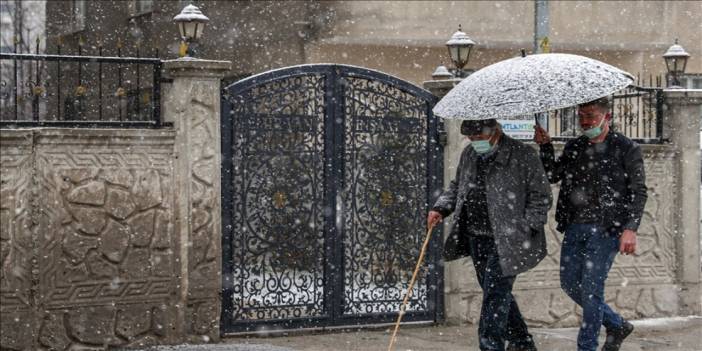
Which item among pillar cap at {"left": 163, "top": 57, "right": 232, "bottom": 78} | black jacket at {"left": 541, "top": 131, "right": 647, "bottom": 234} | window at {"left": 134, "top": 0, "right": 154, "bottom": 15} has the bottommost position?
black jacket at {"left": 541, "top": 131, "right": 647, "bottom": 234}

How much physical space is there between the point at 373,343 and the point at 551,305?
86.1 inches

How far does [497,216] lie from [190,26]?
3144 millimetres

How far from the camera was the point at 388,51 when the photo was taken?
18.7 metres

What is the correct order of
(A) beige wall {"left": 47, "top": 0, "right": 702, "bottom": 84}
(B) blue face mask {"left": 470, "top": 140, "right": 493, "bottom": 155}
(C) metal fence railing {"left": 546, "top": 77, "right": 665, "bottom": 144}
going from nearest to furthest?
(B) blue face mask {"left": 470, "top": 140, "right": 493, "bottom": 155} → (C) metal fence railing {"left": 546, "top": 77, "right": 665, "bottom": 144} → (A) beige wall {"left": 47, "top": 0, "right": 702, "bottom": 84}

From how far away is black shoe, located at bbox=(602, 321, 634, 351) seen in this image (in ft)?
27.6

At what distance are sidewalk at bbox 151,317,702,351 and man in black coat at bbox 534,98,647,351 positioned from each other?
66.4 inches

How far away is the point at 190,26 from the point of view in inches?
381

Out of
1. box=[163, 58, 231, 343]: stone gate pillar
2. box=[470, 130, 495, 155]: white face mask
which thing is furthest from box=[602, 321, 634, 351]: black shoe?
box=[163, 58, 231, 343]: stone gate pillar

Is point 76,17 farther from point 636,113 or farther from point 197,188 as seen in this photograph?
point 197,188

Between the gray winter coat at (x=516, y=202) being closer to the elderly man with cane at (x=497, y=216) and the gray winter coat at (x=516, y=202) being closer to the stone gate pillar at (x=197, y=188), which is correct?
the elderly man with cane at (x=497, y=216)

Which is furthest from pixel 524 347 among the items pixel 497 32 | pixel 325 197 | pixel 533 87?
pixel 497 32

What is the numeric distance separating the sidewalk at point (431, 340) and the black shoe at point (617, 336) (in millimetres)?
1350

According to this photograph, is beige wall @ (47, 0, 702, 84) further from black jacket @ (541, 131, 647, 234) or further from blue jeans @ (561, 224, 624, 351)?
blue jeans @ (561, 224, 624, 351)

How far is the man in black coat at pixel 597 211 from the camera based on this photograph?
8.10 metres
